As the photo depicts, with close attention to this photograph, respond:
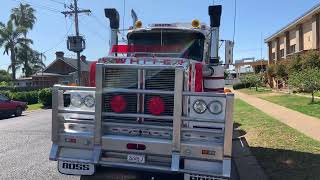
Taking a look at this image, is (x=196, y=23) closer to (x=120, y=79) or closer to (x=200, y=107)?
(x=120, y=79)

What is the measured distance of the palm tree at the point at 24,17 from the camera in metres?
71.1

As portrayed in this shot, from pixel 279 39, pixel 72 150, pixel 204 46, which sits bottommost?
pixel 72 150

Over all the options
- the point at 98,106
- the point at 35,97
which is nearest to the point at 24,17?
the point at 35,97

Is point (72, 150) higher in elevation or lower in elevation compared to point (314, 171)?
higher

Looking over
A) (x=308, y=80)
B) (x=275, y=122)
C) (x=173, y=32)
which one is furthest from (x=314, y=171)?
(x=308, y=80)

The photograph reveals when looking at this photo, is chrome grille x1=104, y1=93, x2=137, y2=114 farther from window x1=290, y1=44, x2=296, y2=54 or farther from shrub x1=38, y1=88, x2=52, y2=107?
window x1=290, y1=44, x2=296, y2=54

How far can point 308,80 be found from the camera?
80.2 ft

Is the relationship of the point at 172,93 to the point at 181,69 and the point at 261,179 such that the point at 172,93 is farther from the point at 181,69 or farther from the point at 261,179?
the point at 261,179

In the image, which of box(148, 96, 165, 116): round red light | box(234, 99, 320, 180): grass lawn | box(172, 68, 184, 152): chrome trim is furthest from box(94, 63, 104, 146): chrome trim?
box(234, 99, 320, 180): grass lawn

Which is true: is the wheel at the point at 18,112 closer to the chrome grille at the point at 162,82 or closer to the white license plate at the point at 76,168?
the white license plate at the point at 76,168

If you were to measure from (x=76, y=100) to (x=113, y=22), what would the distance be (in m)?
3.21

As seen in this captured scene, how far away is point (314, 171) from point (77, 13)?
3940 centimetres

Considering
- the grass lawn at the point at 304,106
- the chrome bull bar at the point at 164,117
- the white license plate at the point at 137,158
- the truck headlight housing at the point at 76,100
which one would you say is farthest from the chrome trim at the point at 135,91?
the grass lawn at the point at 304,106

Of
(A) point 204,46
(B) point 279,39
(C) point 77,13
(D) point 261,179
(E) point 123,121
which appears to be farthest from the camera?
(B) point 279,39
